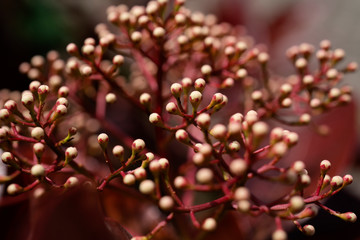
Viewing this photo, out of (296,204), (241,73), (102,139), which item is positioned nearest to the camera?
(296,204)

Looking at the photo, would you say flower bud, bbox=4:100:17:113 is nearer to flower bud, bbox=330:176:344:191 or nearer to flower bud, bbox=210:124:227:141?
flower bud, bbox=210:124:227:141

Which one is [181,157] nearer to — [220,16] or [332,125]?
[332,125]

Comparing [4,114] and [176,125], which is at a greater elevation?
[4,114]

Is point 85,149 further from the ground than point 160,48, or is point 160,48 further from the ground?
point 160,48

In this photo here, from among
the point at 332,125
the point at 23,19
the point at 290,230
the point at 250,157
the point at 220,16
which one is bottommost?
the point at 290,230

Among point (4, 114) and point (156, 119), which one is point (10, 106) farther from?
point (156, 119)

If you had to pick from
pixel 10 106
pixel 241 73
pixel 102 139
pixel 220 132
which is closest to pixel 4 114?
pixel 10 106

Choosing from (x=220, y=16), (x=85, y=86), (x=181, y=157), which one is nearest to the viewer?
(x=85, y=86)

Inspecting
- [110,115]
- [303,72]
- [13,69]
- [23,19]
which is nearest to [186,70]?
[303,72]

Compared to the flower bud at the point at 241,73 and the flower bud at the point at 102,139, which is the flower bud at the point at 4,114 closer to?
the flower bud at the point at 102,139
